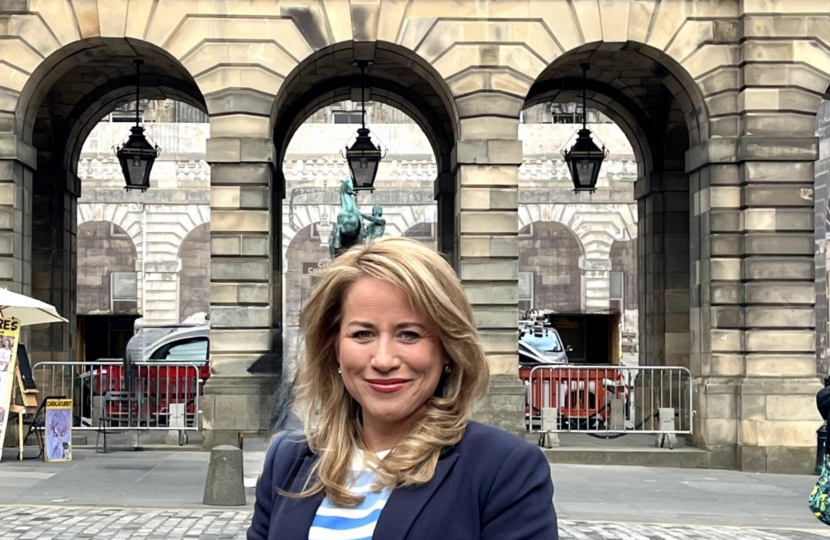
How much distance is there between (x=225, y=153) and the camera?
16609 millimetres

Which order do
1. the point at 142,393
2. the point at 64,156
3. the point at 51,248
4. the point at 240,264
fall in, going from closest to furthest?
the point at 240,264, the point at 142,393, the point at 51,248, the point at 64,156

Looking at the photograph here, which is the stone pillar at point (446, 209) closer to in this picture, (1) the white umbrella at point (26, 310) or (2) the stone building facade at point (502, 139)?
(2) the stone building facade at point (502, 139)

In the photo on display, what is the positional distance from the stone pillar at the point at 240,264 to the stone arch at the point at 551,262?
77.3ft

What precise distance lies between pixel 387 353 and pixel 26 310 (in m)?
13.9

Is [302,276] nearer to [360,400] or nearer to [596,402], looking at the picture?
[596,402]

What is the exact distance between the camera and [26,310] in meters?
15.6

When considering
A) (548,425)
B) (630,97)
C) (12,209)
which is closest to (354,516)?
(548,425)

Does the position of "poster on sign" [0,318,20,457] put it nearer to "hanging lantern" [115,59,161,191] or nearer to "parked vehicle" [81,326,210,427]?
"parked vehicle" [81,326,210,427]

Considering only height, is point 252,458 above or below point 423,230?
below

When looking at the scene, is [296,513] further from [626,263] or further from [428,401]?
[626,263]

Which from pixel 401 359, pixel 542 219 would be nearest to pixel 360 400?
pixel 401 359

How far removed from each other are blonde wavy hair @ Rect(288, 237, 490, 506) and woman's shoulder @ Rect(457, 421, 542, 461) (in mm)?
22

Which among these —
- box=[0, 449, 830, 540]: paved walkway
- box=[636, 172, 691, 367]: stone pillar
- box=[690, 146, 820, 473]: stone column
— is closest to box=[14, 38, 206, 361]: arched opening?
box=[0, 449, 830, 540]: paved walkway

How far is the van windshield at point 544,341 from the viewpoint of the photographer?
890 inches
